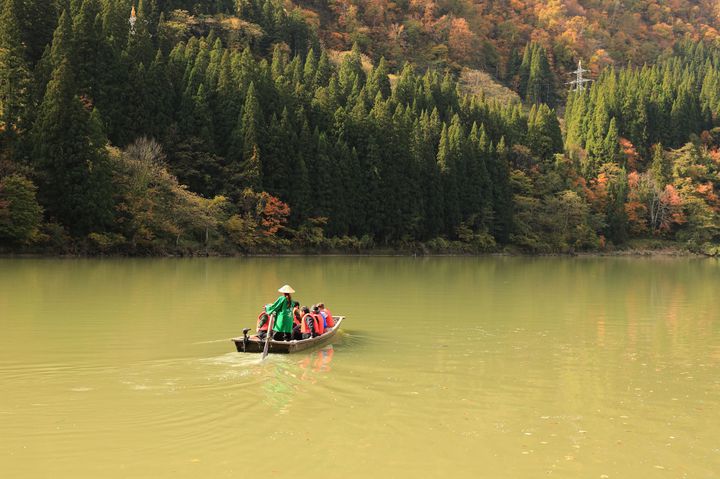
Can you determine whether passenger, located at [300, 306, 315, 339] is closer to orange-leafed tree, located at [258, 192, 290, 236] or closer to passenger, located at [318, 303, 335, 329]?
passenger, located at [318, 303, 335, 329]

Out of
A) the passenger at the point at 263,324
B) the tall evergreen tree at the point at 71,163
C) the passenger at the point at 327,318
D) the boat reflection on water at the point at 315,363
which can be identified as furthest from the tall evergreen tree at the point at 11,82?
the boat reflection on water at the point at 315,363

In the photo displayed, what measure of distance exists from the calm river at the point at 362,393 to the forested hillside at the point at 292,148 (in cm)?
2375

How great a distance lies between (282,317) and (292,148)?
47.4 meters

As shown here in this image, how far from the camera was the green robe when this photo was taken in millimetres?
14906

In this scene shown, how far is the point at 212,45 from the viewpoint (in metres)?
84.8

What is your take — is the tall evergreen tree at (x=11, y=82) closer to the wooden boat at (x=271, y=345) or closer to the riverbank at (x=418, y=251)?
the riverbank at (x=418, y=251)

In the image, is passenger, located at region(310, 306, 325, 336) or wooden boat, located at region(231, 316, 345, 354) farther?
passenger, located at region(310, 306, 325, 336)

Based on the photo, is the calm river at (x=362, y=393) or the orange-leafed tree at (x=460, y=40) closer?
the calm river at (x=362, y=393)

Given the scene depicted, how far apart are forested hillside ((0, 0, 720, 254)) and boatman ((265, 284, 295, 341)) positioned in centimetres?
2992

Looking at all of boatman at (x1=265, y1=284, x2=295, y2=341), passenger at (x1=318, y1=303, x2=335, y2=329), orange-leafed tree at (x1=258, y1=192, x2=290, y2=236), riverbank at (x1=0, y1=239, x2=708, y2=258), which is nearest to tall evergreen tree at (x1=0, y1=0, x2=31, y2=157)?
riverbank at (x1=0, y1=239, x2=708, y2=258)

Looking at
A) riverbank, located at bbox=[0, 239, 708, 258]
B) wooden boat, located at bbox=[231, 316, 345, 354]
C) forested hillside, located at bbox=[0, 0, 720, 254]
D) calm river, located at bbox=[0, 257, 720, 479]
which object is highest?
forested hillside, located at bbox=[0, 0, 720, 254]

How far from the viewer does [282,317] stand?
49.4 feet

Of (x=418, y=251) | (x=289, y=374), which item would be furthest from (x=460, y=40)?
(x=289, y=374)

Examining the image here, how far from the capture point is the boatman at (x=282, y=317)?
14922mm
